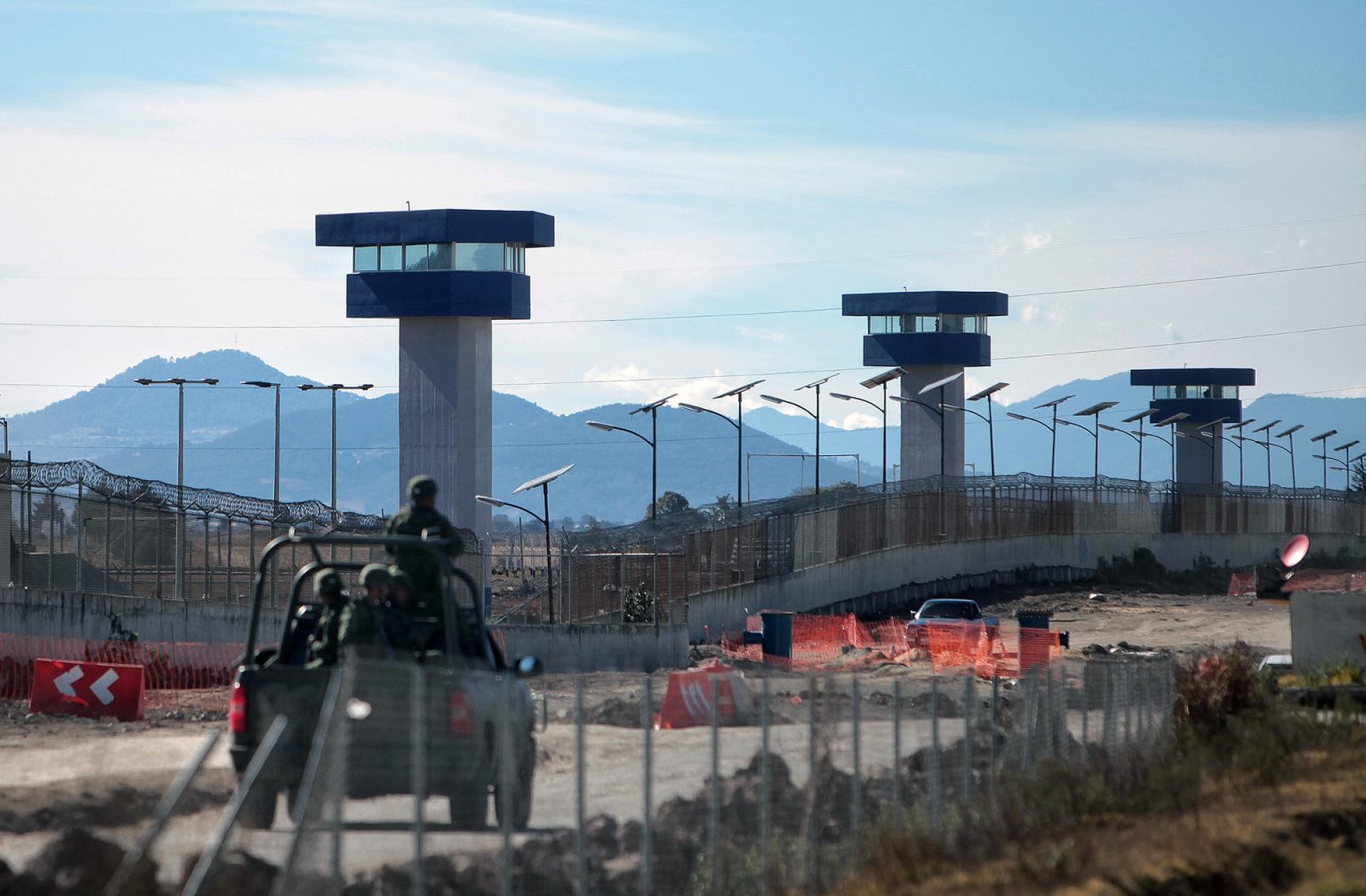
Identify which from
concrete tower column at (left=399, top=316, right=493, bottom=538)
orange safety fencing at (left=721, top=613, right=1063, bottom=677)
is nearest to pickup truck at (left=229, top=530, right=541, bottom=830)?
orange safety fencing at (left=721, top=613, right=1063, bottom=677)

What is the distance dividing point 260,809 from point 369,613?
169cm

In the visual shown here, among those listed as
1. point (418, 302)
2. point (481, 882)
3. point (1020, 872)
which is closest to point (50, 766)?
point (481, 882)

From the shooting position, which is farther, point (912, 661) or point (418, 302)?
point (418, 302)

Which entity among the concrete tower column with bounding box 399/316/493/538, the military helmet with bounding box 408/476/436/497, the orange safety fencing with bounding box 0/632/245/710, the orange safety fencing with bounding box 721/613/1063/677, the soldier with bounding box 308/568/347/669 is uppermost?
the concrete tower column with bounding box 399/316/493/538

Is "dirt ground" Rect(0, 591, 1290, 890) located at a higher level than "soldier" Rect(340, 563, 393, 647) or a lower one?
lower

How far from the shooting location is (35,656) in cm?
2836

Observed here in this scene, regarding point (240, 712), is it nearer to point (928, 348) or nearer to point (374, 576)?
point (374, 576)

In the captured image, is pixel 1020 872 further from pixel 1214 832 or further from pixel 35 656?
pixel 35 656

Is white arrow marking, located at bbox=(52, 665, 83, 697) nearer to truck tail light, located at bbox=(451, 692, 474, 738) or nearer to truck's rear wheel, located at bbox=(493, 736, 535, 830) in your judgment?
truck's rear wheel, located at bbox=(493, 736, 535, 830)

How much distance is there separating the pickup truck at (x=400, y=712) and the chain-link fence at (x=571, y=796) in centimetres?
2

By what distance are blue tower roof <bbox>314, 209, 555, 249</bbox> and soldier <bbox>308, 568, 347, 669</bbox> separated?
6209 cm

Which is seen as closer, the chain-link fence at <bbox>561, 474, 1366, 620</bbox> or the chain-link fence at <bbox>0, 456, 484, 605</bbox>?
the chain-link fence at <bbox>0, 456, 484, 605</bbox>

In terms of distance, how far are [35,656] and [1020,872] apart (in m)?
20.4

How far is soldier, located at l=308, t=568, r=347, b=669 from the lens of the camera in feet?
39.5
